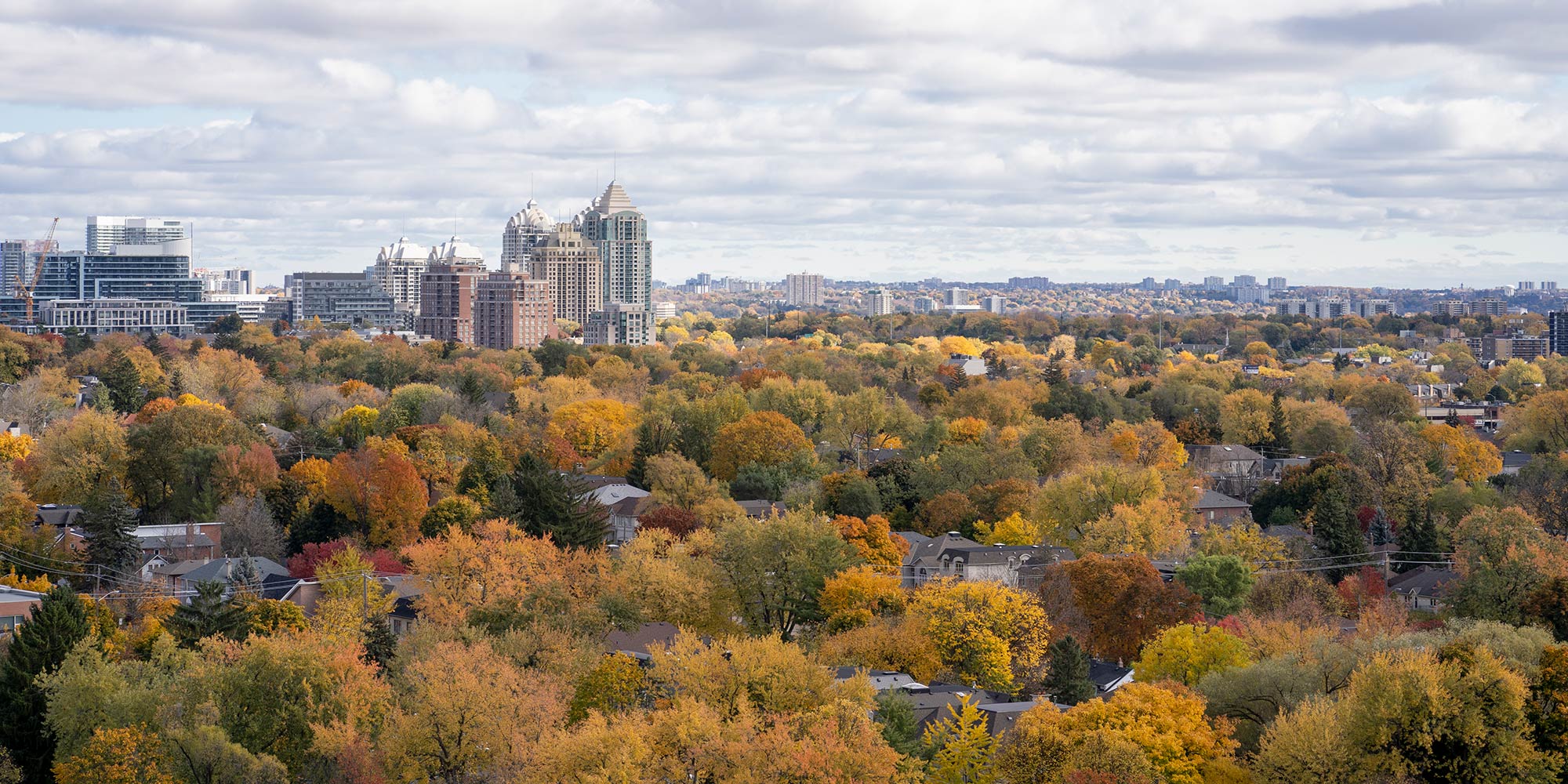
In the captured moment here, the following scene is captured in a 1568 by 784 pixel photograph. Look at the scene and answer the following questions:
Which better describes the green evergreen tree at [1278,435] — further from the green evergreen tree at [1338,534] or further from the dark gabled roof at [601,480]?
the dark gabled roof at [601,480]

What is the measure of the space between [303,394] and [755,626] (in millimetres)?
50865

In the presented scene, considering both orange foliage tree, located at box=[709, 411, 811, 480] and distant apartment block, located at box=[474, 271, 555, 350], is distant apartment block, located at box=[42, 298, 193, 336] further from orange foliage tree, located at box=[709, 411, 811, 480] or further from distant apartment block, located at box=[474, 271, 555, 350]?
orange foliage tree, located at box=[709, 411, 811, 480]

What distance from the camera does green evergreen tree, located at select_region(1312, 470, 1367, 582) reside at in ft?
174

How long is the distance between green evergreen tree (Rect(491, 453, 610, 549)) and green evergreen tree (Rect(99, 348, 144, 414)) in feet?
113

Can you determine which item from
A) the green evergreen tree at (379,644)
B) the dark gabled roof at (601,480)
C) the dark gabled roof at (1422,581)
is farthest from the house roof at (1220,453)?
the green evergreen tree at (379,644)

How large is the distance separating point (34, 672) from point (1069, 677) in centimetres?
2104

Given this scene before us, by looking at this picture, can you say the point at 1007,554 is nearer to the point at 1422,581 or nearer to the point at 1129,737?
the point at 1422,581

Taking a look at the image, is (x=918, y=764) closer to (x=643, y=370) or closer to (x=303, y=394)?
(x=303, y=394)

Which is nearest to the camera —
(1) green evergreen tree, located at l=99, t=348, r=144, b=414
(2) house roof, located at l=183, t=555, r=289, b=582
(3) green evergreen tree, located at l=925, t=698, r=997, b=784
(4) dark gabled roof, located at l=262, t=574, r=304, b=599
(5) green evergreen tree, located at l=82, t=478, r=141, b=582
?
(3) green evergreen tree, located at l=925, t=698, r=997, b=784

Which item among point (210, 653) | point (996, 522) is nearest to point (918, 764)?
point (210, 653)

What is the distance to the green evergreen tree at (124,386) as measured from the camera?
8512 cm

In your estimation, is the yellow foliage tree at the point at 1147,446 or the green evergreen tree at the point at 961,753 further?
the yellow foliage tree at the point at 1147,446

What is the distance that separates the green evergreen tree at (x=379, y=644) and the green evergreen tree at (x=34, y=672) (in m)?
5.82

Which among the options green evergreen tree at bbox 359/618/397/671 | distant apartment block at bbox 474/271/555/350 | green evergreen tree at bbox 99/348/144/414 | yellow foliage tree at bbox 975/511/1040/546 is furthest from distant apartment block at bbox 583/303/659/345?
green evergreen tree at bbox 359/618/397/671
